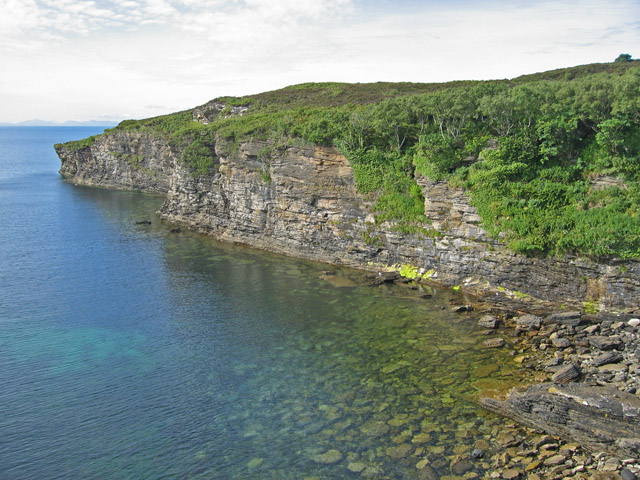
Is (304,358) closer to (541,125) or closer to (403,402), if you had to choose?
(403,402)

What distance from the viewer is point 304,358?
32.6 metres

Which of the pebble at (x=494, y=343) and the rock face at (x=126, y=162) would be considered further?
the rock face at (x=126, y=162)

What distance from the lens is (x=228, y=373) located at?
101ft

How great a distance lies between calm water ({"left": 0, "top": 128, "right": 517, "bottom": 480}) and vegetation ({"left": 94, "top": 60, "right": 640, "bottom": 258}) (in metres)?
10.1

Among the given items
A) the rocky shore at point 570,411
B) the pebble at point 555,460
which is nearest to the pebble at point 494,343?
the rocky shore at point 570,411

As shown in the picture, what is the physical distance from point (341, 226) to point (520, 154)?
799 inches

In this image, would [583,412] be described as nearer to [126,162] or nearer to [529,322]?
[529,322]

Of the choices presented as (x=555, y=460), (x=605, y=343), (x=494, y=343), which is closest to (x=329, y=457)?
(x=555, y=460)

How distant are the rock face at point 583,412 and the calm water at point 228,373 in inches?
69.7

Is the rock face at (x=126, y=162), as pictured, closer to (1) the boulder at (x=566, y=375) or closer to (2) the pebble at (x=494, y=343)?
(2) the pebble at (x=494, y=343)

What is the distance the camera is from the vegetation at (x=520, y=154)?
39.0m

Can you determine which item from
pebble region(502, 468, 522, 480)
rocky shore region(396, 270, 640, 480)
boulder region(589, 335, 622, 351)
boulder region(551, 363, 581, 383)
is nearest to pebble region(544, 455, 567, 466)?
rocky shore region(396, 270, 640, 480)

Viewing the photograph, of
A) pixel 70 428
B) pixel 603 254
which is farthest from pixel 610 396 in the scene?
pixel 70 428

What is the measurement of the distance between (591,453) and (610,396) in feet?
11.3
